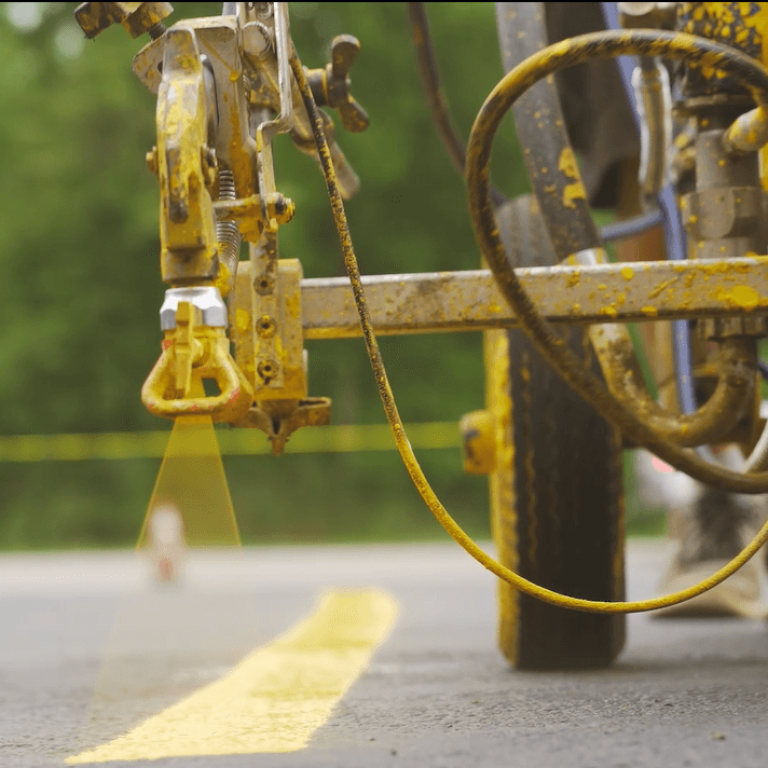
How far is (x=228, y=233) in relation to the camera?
6.51ft

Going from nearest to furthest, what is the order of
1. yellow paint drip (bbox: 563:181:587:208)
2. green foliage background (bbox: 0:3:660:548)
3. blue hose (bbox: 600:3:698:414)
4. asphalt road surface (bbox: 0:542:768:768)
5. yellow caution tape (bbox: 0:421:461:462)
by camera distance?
1. asphalt road surface (bbox: 0:542:768:768)
2. yellow paint drip (bbox: 563:181:587:208)
3. blue hose (bbox: 600:3:698:414)
4. yellow caution tape (bbox: 0:421:461:462)
5. green foliage background (bbox: 0:3:660:548)

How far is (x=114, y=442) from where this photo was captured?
651 inches

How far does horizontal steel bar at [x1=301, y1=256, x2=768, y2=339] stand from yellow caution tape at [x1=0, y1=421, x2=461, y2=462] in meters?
13.3

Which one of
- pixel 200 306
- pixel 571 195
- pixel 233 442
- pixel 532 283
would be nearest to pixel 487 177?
pixel 532 283

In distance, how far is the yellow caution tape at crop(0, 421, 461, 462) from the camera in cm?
1573

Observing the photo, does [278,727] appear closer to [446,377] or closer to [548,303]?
[548,303]

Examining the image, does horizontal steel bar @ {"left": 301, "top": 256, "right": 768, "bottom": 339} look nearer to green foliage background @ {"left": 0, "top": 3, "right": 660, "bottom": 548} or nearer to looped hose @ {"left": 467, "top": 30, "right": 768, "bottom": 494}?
looped hose @ {"left": 467, "top": 30, "right": 768, "bottom": 494}

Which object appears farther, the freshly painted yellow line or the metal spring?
the metal spring

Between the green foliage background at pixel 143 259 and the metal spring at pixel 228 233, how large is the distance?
1359 cm

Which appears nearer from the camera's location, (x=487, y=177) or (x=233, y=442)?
(x=487, y=177)

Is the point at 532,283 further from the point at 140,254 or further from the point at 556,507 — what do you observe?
the point at 140,254

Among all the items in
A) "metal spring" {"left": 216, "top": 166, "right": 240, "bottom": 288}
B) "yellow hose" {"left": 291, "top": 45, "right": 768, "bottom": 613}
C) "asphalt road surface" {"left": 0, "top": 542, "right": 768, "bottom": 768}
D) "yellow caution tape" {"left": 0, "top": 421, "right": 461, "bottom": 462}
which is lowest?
"yellow caution tape" {"left": 0, "top": 421, "right": 461, "bottom": 462}

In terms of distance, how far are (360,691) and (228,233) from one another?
3.60 feet

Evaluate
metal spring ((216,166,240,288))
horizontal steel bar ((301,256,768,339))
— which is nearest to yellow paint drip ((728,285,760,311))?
horizontal steel bar ((301,256,768,339))
